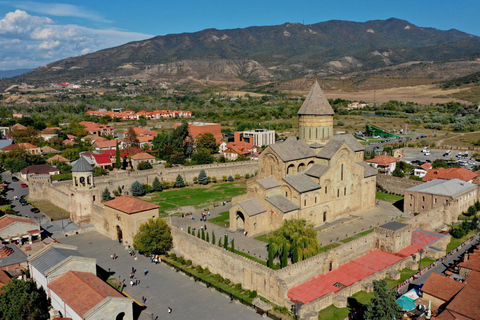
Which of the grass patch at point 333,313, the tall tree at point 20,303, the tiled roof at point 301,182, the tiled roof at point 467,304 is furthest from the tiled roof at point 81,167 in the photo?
the tiled roof at point 467,304

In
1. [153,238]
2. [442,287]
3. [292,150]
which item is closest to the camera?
[442,287]

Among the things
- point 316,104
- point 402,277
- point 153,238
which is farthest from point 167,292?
point 316,104

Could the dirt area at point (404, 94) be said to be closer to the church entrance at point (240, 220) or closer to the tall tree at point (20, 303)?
the church entrance at point (240, 220)

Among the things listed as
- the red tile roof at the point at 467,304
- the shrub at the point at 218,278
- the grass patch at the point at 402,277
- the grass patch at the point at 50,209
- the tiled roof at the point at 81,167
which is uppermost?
the tiled roof at the point at 81,167

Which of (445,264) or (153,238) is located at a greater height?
(153,238)

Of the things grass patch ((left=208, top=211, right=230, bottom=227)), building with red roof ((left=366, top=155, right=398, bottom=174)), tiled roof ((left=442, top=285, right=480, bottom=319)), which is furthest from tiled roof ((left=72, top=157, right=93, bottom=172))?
building with red roof ((left=366, top=155, right=398, bottom=174))

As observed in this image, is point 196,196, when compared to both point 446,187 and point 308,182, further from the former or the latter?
point 446,187
